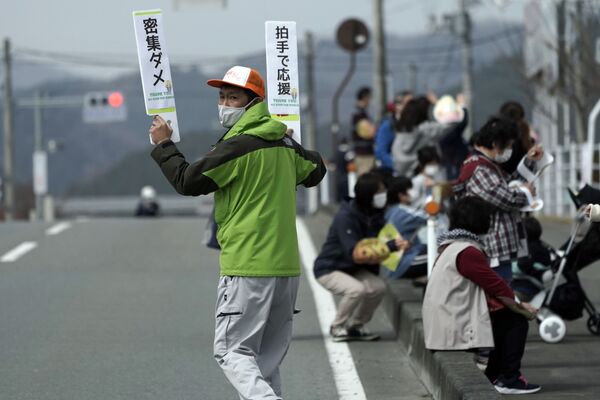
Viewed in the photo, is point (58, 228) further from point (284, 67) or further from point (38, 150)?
point (38, 150)

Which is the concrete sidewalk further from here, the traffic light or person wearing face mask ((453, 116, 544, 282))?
the traffic light

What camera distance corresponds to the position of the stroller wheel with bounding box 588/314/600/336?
418 inches

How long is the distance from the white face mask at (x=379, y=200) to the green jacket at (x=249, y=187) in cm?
373

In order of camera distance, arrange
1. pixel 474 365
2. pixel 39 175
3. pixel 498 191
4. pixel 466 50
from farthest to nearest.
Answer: pixel 39 175
pixel 466 50
pixel 498 191
pixel 474 365

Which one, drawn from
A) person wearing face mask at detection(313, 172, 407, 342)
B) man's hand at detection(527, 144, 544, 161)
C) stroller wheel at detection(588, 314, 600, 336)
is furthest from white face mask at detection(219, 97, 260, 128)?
stroller wheel at detection(588, 314, 600, 336)

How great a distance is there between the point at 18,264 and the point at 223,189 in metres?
10.3

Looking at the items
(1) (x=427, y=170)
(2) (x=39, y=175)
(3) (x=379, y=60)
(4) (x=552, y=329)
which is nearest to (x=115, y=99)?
(2) (x=39, y=175)

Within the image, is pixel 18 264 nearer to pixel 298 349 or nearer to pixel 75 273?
pixel 75 273

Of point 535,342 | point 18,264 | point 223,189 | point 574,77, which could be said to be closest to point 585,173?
point 535,342

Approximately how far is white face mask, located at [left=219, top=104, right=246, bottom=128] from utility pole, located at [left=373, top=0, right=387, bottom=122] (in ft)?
63.5

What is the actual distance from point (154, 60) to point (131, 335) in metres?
4.49

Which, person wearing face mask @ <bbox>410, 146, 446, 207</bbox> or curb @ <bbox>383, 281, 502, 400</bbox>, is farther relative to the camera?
person wearing face mask @ <bbox>410, 146, 446, 207</bbox>

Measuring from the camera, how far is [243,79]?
697 cm

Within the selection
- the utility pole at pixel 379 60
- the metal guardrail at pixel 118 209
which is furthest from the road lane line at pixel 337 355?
the metal guardrail at pixel 118 209
